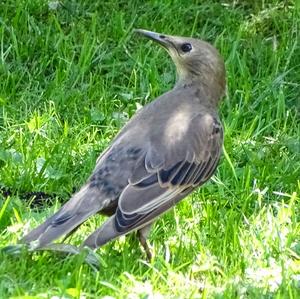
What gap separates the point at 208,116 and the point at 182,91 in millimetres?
291

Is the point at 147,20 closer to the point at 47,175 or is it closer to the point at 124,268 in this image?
the point at 47,175

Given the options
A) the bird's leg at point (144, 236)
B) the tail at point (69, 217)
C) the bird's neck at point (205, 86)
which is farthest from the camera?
the bird's neck at point (205, 86)

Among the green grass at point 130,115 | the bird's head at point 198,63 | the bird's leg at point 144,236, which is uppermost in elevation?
the bird's head at point 198,63

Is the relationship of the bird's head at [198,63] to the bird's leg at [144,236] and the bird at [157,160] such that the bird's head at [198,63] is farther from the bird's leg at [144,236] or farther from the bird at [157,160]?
the bird's leg at [144,236]

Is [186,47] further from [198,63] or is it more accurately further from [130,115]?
[130,115]

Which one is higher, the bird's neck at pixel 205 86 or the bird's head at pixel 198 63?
the bird's head at pixel 198 63

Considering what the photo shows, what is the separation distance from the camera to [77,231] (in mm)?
6488

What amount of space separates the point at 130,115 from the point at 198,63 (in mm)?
1333

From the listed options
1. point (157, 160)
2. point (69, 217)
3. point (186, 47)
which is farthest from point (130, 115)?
point (69, 217)

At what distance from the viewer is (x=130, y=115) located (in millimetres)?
8195

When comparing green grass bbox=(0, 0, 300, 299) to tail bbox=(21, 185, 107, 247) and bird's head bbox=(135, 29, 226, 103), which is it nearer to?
tail bbox=(21, 185, 107, 247)

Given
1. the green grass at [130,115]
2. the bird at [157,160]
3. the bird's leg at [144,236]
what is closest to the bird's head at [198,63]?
the bird at [157,160]

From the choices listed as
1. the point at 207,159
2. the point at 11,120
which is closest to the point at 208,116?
the point at 207,159

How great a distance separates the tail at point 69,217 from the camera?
230 inches
